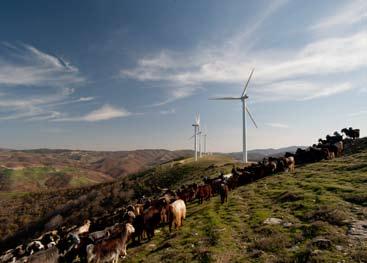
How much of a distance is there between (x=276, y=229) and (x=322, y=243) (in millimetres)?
2796

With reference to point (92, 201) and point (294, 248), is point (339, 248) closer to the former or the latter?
point (294, 248)

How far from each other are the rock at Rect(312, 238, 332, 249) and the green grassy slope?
4 centimetres

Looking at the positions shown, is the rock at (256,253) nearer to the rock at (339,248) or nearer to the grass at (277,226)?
the grass at (277,226)

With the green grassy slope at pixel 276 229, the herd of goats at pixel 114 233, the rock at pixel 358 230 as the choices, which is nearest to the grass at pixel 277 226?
the green grassy slope at pixel 276 229

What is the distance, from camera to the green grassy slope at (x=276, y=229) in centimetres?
1148

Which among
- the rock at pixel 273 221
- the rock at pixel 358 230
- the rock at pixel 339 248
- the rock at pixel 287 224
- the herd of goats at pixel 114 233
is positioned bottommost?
the herd of goats at pixel 114 233

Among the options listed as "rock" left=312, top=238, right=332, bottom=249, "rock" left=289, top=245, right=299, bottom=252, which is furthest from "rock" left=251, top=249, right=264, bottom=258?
"rock" left=312, top=238, right=332, bottom=249

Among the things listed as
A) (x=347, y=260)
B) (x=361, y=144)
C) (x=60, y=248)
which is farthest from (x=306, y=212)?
(x=361, y=144)

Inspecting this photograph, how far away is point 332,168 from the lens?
2891 centimetres

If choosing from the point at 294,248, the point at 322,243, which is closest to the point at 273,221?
the point at 294,248

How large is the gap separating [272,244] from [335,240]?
7.98 feet

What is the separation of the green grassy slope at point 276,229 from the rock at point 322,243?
0.04 metres

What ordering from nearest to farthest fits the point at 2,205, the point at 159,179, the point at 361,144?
the point at 361,144 < the point at 159,179 < the point at 2,205

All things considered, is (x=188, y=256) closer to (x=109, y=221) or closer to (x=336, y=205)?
(x=336, y=205)
